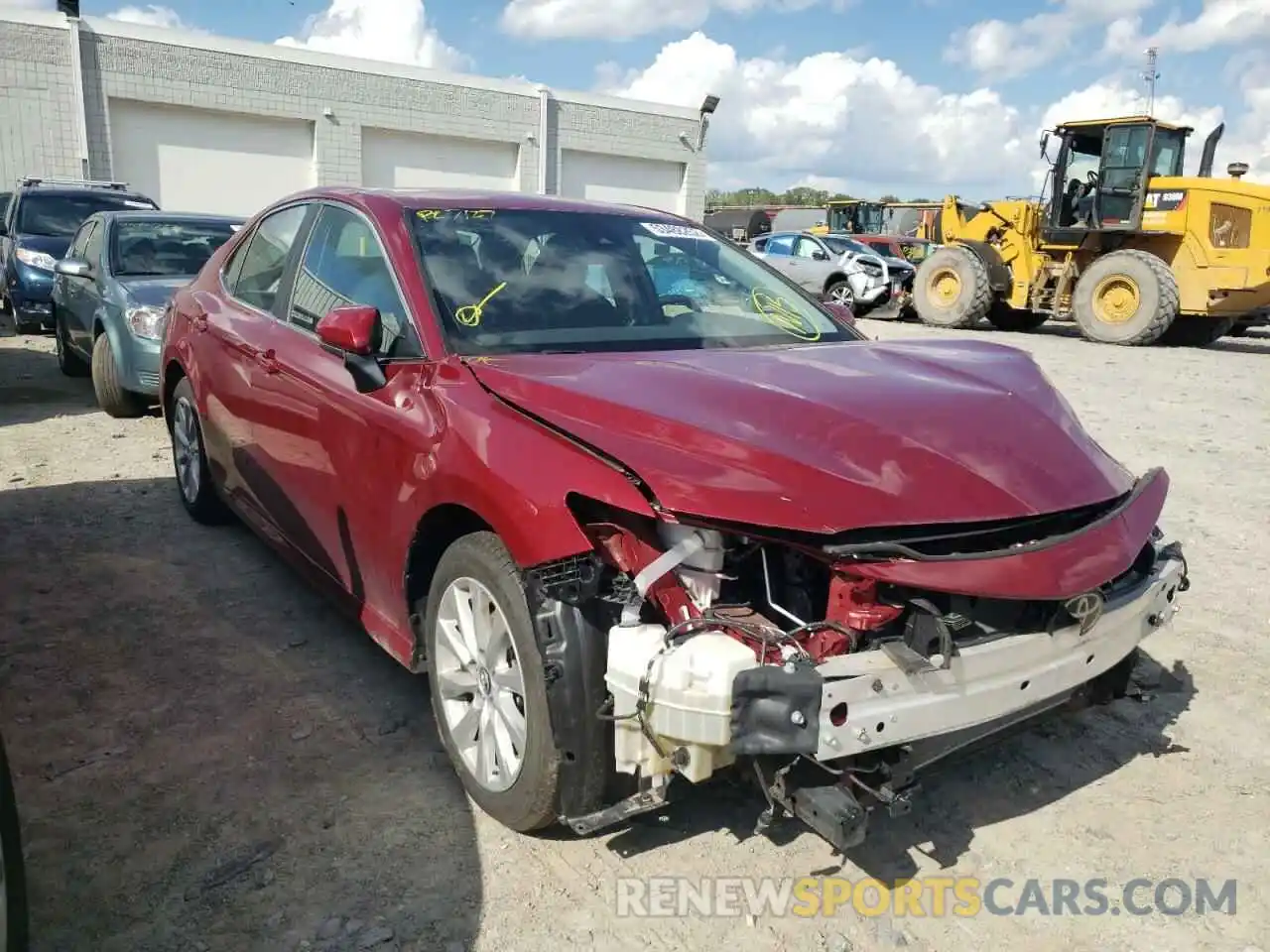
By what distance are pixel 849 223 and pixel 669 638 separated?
2910 centimetres

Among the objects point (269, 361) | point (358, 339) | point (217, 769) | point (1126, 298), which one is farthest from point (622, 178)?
point (217, 769)

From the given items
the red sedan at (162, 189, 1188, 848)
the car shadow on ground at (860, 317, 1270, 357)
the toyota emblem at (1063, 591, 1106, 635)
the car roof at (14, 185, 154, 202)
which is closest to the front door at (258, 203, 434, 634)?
the red sedan at (162, 189, 1188, 848)

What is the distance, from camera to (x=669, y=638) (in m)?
2.23

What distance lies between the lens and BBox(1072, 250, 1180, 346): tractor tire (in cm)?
1391

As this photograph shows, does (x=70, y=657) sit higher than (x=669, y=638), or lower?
lower

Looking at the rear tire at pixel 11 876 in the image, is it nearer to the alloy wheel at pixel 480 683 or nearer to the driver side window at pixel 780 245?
the alloy wheel at pixel 480 683

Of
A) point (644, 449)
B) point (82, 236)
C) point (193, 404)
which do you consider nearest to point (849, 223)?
point (82, 236)

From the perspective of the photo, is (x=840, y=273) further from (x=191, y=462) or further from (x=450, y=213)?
(x=450, y=213)

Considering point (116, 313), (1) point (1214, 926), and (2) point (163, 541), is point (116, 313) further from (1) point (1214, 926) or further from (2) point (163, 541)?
(1) point (1214, 926)

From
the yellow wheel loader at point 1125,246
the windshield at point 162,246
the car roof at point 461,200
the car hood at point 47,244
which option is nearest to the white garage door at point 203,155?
the car hood at point 47,244

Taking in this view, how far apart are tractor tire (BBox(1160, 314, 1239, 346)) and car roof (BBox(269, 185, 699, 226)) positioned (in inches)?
539

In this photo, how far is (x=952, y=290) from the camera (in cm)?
1684

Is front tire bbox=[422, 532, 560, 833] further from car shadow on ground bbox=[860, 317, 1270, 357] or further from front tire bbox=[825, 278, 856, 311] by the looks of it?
front tire bbox=[825, 278, 856, 311]

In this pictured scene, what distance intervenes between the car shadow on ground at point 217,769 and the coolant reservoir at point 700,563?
3.13 ft
